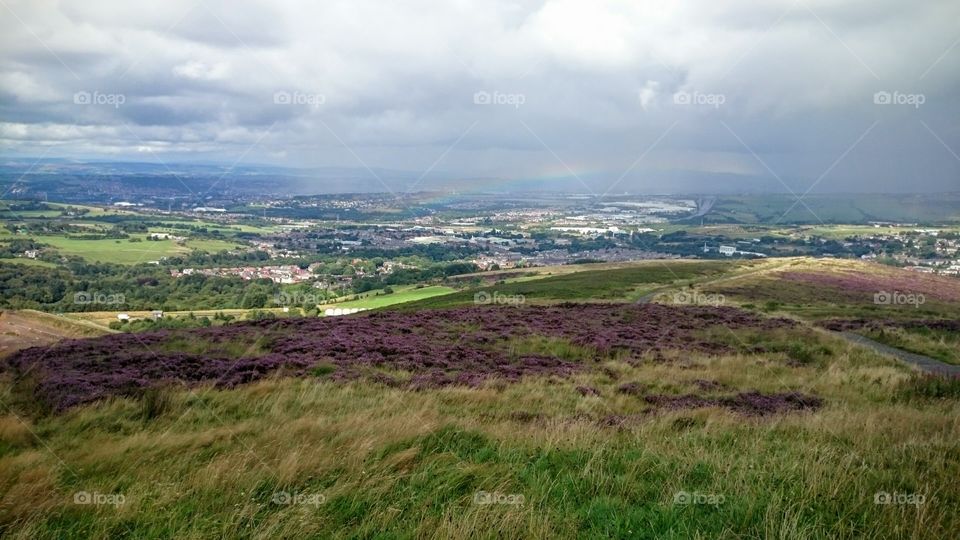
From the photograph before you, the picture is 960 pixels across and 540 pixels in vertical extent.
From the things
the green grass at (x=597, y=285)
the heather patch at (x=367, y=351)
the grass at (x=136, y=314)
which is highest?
the heather patch at (x=367, y=351)

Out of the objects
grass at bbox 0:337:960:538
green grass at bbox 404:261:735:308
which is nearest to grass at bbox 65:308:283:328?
green grass at bbox 404:261:735:308

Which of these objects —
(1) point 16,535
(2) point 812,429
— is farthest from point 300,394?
(2) point 812,429

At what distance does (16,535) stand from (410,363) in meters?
11.0

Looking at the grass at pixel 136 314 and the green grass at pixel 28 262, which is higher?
the green grass at pixel 28 262

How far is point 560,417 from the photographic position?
27.2 feet

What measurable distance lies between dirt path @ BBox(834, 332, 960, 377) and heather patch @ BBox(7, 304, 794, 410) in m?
3.10

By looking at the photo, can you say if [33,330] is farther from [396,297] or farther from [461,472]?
[396,297]

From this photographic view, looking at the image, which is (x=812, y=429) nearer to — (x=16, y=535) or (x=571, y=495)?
(x=571, y=495)

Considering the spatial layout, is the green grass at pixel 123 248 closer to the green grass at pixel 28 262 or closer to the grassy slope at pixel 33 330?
the green grass at pixel 28 262

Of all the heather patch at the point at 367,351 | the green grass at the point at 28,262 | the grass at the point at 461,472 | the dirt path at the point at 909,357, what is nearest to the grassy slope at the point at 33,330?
the heather patch at the point at 367,351

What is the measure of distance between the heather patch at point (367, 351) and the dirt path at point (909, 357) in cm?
310

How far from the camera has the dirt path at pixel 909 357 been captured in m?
17.7

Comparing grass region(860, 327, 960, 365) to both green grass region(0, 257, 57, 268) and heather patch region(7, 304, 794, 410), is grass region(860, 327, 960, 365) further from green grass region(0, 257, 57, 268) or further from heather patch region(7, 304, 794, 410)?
green grass region(0, 257, 57, 268)

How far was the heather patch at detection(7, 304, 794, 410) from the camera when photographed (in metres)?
11.3
